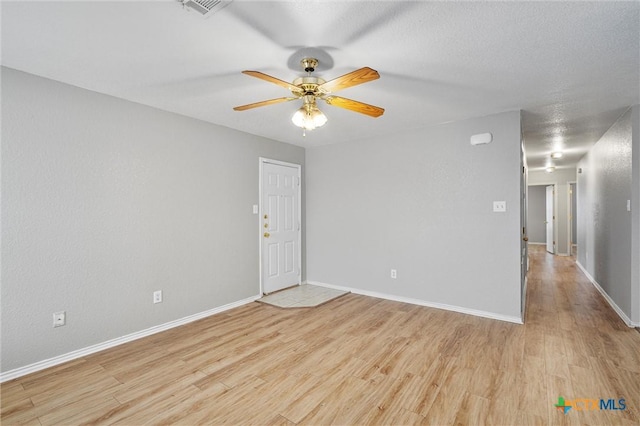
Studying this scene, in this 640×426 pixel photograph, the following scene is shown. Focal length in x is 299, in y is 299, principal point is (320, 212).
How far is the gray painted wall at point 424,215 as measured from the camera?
3488mm

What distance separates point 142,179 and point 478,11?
3.20 m

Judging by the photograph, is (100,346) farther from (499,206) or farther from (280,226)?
(499,206)

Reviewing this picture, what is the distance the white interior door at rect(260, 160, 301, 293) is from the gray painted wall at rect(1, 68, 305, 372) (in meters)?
0.54

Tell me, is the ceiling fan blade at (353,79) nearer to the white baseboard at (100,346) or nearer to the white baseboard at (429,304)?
the white baseboard at (100,346)

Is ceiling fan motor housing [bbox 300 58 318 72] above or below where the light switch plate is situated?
above

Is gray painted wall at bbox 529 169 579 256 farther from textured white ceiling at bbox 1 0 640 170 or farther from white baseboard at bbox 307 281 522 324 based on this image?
white baseboard at bbox 307 281 522 324

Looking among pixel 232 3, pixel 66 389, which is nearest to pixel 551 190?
pixel 232 3

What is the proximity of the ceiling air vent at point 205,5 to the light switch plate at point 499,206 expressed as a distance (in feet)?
11.1

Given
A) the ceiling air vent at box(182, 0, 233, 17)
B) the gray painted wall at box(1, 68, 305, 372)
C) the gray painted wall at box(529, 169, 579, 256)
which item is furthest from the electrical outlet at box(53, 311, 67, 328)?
the gray painted wall at box(529, 169, 579, 256)

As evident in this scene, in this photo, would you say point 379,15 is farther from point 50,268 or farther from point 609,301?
point 609,301

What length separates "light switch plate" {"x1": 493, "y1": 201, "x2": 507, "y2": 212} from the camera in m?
3.47

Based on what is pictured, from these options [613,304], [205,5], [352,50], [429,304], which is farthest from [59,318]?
[613,304]

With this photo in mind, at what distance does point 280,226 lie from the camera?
4789mm

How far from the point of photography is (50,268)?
8.24 ft
